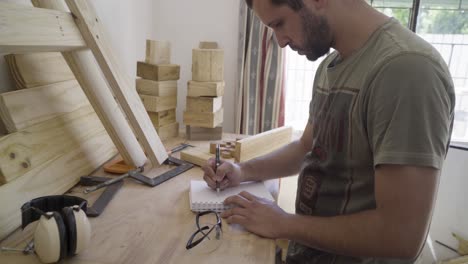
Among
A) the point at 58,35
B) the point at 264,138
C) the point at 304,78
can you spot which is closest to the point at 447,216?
the point at 264,138

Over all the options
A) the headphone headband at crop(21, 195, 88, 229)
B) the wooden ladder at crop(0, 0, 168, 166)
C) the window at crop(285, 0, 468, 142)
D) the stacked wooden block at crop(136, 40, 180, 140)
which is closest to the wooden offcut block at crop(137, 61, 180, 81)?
the stacked wooden block at crop(136, 40, 180, 140)

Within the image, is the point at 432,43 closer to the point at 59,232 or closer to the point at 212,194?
the point at 212,194

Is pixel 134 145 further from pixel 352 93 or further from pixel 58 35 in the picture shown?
pixel 352 93

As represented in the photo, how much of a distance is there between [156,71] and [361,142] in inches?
36.4

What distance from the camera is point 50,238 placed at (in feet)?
1.96

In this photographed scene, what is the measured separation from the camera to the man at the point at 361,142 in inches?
24.9

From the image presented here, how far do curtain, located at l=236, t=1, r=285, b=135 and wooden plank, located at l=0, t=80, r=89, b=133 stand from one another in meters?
1.32

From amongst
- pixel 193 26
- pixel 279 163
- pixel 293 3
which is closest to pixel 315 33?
pixel 293 3

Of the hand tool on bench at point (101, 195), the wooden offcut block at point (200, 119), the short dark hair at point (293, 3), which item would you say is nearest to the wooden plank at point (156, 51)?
the wooden offcut block at point (200, 119)

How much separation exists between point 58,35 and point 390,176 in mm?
789

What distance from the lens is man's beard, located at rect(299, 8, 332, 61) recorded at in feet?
2.69

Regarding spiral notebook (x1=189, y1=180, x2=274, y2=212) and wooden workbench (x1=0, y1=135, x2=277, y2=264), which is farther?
spiral notebook (x1=189, y1=180, x2=274, y2=212)

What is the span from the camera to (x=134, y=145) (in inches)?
44.9

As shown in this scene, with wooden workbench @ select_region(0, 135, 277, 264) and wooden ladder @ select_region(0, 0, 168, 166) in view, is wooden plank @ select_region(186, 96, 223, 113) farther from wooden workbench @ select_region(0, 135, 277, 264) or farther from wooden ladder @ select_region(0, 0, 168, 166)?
wooden workbench @ select_region(0, 135, 277, 264)
